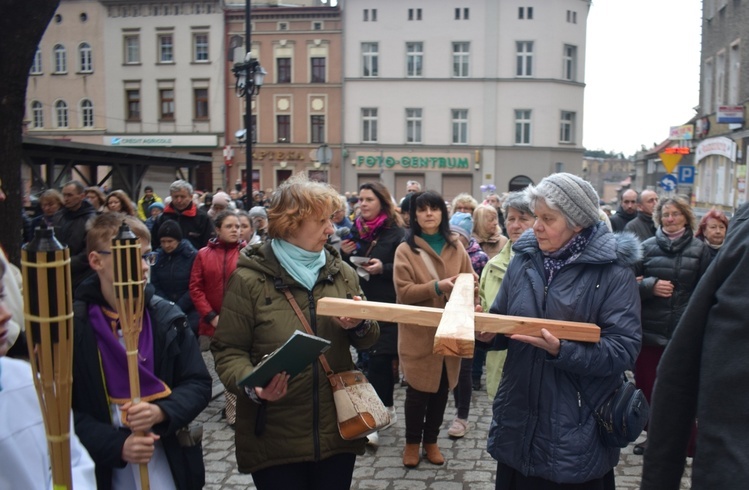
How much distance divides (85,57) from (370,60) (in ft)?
58.6

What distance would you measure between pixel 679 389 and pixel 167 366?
2.03 metres

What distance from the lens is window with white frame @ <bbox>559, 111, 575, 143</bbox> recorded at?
3922 cm

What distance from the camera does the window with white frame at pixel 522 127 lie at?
38.6 meters

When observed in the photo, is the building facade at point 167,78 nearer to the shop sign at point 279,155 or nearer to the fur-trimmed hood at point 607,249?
the shop sign at point 279,155

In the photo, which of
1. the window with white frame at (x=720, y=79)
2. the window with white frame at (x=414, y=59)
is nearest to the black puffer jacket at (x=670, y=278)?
the window with white frame at (x=720, y=79)

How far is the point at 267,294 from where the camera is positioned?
10.1 feet

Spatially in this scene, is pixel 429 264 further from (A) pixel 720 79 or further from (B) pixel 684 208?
(A) pixel 720 79

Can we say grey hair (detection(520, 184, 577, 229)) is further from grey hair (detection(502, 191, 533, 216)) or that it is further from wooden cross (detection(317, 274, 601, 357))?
grey hair (detection(502, 191, 533, 216))

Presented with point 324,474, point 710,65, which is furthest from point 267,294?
point 710,65

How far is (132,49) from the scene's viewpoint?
1618 inches

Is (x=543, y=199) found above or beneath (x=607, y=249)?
above

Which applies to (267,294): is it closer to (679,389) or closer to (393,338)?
(679,389)

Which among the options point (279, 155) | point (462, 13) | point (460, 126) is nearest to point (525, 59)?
point (462, 13)

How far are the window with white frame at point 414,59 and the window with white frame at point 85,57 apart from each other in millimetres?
19662
